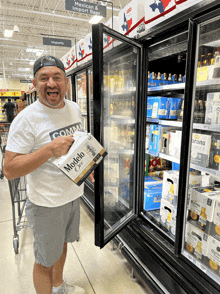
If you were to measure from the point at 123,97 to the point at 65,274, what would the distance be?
6.16 feet

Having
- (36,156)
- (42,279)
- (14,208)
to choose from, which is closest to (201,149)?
(36,156)

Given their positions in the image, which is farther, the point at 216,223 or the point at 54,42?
the point at 54,42

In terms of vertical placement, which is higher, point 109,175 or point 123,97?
point 123,97

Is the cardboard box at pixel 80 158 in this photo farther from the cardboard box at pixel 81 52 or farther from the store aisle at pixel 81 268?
the cardboard box at pixel 81 52

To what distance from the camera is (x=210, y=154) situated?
1598 millimetres

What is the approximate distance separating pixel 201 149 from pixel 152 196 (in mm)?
1008

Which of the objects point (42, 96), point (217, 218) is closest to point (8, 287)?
point (42, 96)

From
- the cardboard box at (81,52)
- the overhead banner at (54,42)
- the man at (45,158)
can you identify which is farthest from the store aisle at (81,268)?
the overhead banner at (54,42)

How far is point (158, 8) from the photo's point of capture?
1542 mm

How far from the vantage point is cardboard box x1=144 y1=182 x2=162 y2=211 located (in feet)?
8.05

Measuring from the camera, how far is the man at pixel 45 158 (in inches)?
51.5

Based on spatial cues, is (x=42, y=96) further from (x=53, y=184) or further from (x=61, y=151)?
(x=53, y=184)

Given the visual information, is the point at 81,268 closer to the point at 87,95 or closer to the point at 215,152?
the point at 215,152

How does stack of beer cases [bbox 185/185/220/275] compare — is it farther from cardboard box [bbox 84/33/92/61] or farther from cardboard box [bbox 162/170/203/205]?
cardboard box [bbox 84/33/92/61]
